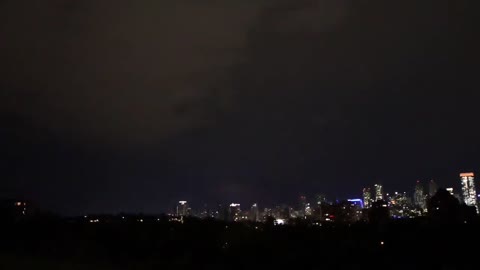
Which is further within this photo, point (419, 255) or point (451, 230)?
point (451, 230)

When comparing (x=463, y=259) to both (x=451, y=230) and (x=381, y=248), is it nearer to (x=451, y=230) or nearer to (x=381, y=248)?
(x=381, y=248)

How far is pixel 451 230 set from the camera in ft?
74.5

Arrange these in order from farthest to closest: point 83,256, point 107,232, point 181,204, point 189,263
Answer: point 181,204, point 107,232, point 83,256, point 189,263

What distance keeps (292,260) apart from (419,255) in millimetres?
4539

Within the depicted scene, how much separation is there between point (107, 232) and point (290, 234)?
28.4 feet

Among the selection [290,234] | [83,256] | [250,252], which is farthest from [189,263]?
[290,234]

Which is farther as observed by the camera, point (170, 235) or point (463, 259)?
point (170, 235)

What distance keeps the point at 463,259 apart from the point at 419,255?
1.40 meters

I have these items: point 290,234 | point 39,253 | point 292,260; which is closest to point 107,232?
point 39,253

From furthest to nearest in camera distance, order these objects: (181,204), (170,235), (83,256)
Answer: (181,204)
(170,235)
(83,256)

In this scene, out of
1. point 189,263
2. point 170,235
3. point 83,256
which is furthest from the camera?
point 170,235


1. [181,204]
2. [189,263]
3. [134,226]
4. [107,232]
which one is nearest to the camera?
[189,263]

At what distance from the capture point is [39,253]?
56.8 ft

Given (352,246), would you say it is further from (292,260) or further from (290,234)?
(290,234)
